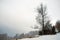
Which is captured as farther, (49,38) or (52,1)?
(52,1)

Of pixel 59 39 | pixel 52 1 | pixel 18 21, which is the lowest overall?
pixel 59 39


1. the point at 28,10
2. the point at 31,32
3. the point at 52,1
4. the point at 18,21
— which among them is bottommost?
the point at 31,32

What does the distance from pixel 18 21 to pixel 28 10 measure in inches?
11.3

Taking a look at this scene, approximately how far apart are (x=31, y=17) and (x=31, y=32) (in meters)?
0.29

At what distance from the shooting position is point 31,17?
7.66 feet

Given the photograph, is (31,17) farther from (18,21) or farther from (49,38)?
(49,38)

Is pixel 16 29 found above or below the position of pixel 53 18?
below

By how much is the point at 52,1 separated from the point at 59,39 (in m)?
0.75

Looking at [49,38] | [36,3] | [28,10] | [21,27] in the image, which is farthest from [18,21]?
[49,38]

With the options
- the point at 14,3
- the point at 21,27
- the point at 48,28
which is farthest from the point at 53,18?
the point at 14,3

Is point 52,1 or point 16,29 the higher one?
point 52,1

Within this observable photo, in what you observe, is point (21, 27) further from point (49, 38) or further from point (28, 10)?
point (49, 38)

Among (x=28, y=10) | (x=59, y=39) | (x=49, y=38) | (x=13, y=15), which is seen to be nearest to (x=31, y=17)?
(x=28, y=10)

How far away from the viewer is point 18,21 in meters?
2.30
